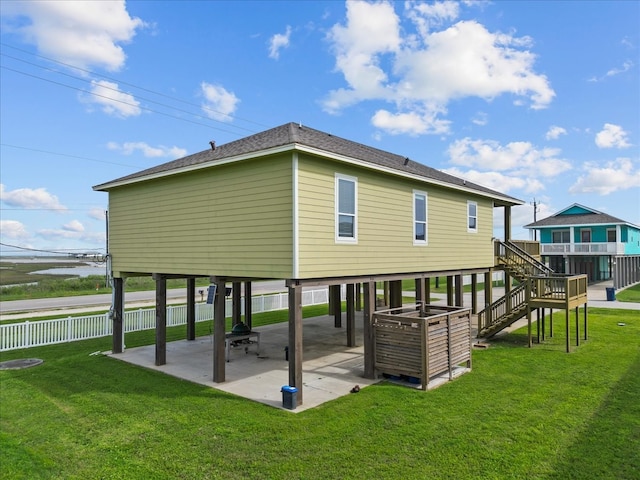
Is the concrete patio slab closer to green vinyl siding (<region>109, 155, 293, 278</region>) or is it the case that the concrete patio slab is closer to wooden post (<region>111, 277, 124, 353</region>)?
wooden post (<region>111, 277, 124, 353</region>)

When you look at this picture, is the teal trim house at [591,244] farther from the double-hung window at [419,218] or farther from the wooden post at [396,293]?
the double-hung window at [419,218]

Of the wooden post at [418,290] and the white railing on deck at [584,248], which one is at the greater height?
the white railing on deck at [584,248]

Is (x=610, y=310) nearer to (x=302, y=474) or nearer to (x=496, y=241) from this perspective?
(x=496, y=241)

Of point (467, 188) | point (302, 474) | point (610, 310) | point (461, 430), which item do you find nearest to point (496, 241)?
point (467, 188)

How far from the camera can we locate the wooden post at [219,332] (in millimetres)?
10852

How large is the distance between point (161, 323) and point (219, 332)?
2978 millimetres

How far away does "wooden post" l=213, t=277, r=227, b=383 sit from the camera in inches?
427

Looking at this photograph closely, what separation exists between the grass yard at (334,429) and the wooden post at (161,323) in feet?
3.25

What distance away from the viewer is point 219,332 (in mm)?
10992

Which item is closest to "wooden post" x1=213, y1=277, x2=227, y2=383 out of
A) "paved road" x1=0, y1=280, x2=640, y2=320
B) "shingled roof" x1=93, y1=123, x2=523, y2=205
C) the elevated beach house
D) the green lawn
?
the elevated beach house

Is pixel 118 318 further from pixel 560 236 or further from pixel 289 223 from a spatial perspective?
pixel 560 236

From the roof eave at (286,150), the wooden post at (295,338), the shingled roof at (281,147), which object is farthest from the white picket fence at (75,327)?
the wooden post at (295,338)

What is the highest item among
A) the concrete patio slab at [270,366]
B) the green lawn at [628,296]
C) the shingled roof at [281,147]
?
the shingled roof at [281,147]

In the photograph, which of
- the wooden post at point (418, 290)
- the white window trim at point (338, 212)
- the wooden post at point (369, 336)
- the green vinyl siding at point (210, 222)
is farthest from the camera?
the wooden post at point (418, 290)
